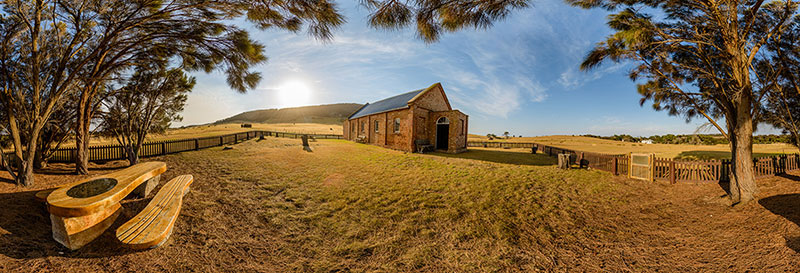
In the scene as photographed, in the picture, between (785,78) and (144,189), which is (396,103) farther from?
(785,78)

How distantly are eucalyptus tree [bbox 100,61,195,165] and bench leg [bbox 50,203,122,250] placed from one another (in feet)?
24.9

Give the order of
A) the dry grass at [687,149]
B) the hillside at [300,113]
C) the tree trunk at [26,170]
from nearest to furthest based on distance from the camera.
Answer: the tree trunk at [26,170] < the dry grass at [687,149] < the hillside at [300,113]

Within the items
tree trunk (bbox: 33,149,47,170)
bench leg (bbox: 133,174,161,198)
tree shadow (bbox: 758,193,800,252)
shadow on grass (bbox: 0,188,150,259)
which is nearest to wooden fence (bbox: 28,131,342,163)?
tree trunk (bbox: 33,149,47,170)

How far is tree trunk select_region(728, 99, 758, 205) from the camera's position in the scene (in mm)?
6867

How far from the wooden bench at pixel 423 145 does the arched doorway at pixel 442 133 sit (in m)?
1.09

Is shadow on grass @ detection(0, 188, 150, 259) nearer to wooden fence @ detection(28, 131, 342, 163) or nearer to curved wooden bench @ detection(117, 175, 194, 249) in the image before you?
curved wooden bench @ detection(117, 175, 194, 249)

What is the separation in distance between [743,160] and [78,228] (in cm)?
1536

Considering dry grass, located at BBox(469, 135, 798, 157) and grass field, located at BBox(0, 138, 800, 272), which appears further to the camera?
dry grass, located at BBox(469, 135, 798, 157)

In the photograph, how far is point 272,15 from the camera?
6281 millimetres

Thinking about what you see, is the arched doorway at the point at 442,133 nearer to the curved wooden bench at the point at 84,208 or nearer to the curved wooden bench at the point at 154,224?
the curved wooden bench at the point at 154,224

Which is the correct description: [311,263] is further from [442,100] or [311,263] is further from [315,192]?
[442,100]

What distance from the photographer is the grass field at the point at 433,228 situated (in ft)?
13.1

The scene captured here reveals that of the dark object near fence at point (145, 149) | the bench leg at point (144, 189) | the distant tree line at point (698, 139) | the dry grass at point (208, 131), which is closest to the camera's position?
the bench leg at point (144, 189)

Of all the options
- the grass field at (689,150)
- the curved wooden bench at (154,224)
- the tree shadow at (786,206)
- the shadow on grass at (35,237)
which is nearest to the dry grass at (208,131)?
the shadow on grass at (35,237)
